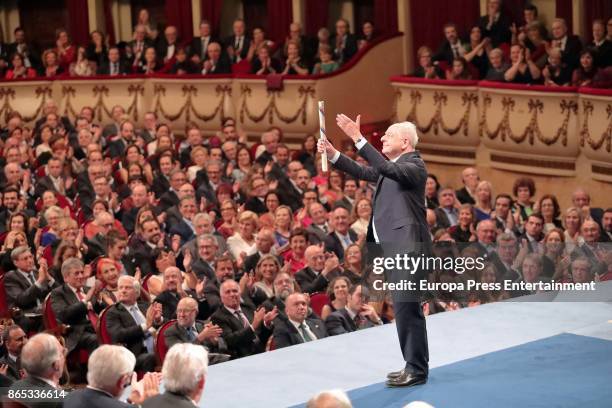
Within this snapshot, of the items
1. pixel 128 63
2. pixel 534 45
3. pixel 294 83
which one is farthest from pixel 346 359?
pixel 128 63

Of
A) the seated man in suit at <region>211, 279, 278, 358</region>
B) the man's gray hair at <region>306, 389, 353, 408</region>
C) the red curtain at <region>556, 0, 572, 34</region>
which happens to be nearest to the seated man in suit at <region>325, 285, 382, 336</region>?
the seated man in suit at <region>211, 279, 278, 358</region>

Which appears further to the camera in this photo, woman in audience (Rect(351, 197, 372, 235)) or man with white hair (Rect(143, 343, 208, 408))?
woman in audience (Rect(351, 197, 372, 235))

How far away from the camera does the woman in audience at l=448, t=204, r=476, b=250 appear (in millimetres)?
8094

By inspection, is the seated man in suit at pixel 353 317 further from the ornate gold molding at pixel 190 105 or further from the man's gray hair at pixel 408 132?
the ornate gold molding at pixel 190 105

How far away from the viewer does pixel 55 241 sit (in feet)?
25.0

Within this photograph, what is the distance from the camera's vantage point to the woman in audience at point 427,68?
38.2ft

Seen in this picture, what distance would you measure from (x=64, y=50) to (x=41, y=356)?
1148 cm

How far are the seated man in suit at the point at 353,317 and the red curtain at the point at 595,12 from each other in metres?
6.14

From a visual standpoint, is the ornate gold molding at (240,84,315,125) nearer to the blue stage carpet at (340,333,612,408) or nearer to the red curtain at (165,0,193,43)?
the red curtain at (165,0,193,43)

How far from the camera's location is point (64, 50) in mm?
14695

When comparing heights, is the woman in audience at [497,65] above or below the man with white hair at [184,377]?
above

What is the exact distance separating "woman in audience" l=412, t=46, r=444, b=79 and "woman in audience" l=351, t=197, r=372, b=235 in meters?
3.27

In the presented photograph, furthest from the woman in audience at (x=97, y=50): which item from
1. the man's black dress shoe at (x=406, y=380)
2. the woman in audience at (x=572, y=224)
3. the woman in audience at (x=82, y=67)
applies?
the man's black dress shoe at (x=406, y=380)

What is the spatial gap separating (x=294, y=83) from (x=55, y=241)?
545 cm
